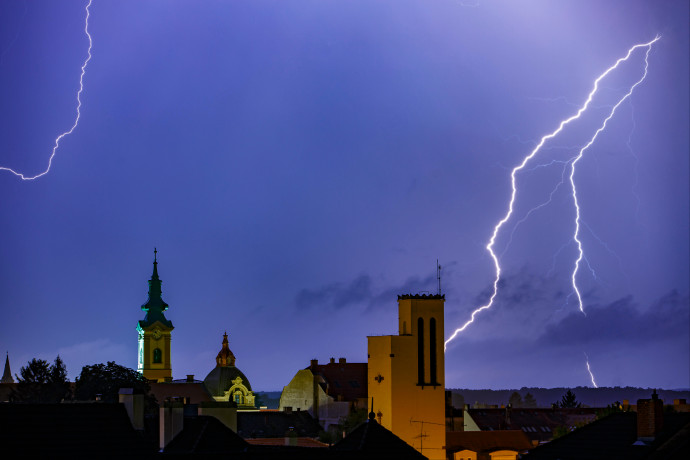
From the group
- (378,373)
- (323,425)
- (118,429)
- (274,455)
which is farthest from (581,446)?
(323,425)

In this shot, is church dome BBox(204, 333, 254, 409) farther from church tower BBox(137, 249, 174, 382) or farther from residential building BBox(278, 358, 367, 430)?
residential building BBox(278, 358, 367, 430)

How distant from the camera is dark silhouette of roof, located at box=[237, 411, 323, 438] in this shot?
7200 centimetres

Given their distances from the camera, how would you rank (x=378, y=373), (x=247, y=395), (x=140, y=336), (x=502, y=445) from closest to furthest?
(x=378, y=373)
(x=502, y=445)
(x=247, y=395)
(x=140, y=336)

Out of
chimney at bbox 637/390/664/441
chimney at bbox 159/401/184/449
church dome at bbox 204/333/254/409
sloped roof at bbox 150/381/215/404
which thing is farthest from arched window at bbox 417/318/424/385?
church dome at bbox 204/333/254/409

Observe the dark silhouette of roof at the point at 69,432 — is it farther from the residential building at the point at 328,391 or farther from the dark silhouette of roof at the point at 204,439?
the residential building at the point at 328,391

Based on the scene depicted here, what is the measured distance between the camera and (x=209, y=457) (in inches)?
1131

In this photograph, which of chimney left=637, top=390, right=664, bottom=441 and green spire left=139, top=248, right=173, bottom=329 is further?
green spire left=139, top=248, right=173, bottom=329

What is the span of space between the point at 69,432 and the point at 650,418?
47.5ft

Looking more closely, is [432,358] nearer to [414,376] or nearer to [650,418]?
[414,376]

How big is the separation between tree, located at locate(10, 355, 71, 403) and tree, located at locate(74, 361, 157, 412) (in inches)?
86.7

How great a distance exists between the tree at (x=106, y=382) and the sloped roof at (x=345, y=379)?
13.5m

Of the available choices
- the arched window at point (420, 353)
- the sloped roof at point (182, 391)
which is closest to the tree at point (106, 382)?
the arched window at point (420, 353)

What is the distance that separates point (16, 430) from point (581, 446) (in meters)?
14.3

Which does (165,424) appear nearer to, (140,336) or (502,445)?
(502,445)
